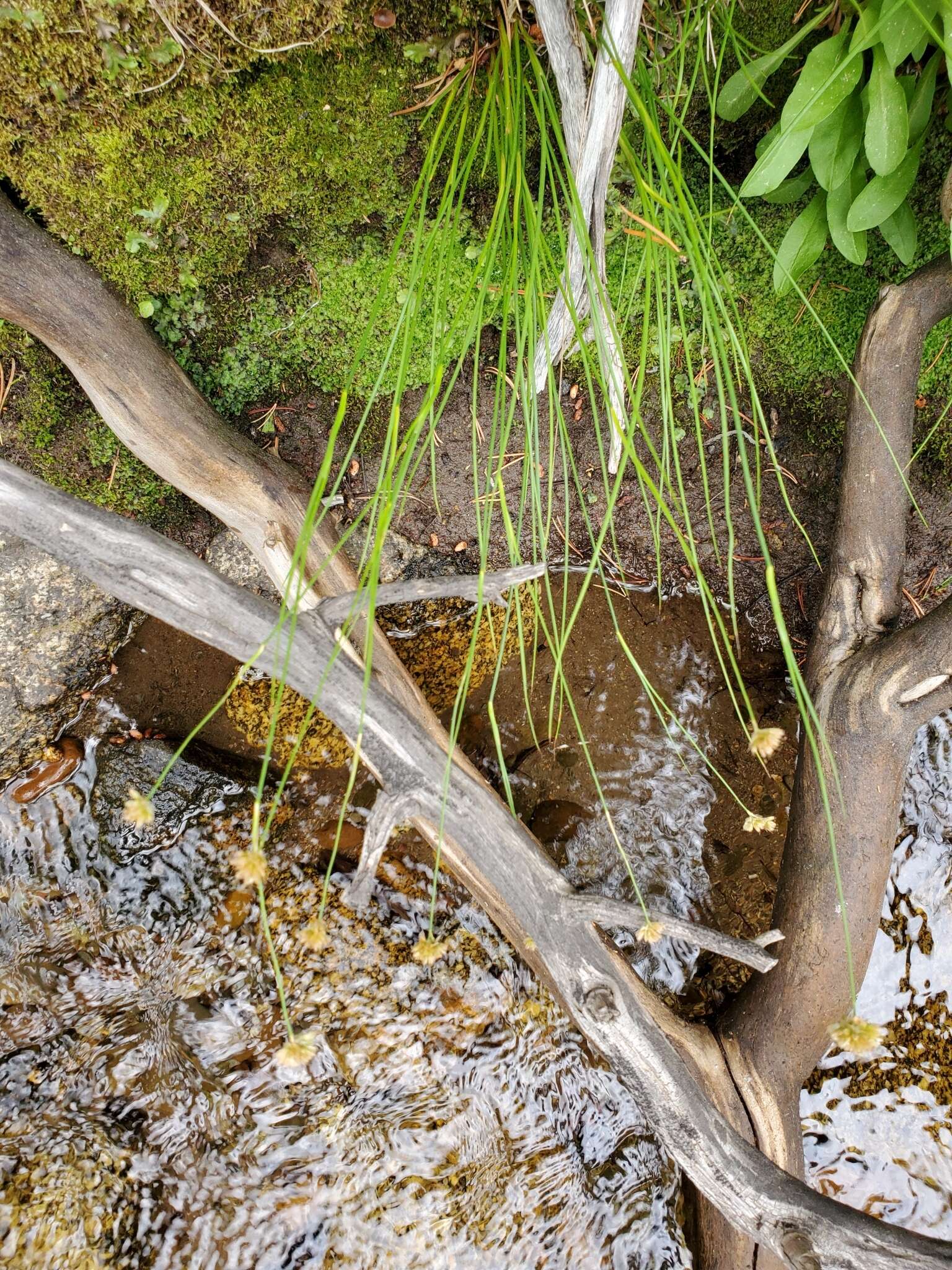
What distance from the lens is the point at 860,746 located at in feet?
6.16

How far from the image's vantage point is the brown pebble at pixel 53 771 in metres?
2.41

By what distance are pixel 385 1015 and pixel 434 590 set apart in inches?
54.7

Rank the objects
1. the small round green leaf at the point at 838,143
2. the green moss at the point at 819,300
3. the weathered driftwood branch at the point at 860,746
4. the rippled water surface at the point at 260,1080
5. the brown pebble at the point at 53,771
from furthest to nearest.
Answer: the brown pebble at the point at 53,771 → the rippled water surface at the point at 260,1080 → the green moss at the point at 819,300 → the weathered driftwood branch at the point at 860,746 → the small round green leaf at the point at 838,143

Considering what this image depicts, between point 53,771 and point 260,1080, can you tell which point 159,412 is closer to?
point 53,771

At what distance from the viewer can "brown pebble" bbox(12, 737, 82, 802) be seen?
241cm

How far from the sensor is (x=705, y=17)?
1.48 meters

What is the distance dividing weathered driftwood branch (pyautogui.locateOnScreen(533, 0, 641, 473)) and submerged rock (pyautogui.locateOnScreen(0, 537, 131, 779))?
5.13 feet

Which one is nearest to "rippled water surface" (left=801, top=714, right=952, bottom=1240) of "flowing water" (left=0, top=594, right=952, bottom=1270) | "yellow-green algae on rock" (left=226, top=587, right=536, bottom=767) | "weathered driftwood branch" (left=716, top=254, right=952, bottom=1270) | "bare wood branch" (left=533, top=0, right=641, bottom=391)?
"flowing water" (left=0, top=594, right=952, bottom=1270)

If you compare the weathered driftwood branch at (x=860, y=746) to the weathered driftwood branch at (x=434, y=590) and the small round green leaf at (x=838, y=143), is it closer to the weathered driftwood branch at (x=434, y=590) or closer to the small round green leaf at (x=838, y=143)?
the small round green leaf at (x=838, y=143)

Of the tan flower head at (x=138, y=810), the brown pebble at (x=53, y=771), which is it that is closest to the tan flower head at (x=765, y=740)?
the tan flower head at (x=138, y=810)

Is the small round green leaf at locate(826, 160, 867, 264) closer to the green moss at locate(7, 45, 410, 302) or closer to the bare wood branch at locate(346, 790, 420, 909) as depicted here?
the green moss at locate(7, 45, 410, 302)

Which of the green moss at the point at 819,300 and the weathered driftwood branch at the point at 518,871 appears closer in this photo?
the weathered driftwood branch at the point at 518,871

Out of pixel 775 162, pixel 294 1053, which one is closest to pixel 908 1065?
pixel 294 1053

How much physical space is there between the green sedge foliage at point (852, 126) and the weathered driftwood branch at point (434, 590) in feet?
2.39
